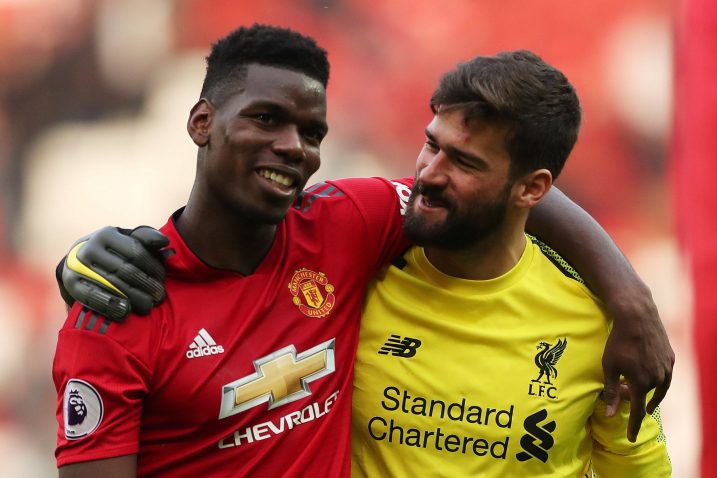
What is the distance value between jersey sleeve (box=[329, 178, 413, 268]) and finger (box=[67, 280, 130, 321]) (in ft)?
2.05

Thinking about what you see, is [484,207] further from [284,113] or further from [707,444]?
[707,444]

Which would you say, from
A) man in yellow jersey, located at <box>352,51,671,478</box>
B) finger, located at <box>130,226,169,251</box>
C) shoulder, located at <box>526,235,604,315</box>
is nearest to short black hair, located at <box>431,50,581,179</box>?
man in yellow jersey, located at <box>352,51,671,478</box>

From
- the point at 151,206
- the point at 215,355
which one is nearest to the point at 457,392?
the point at 215,355

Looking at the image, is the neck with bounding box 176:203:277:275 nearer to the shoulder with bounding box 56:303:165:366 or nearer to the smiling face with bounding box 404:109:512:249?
the shoulder with bounding box 56:303:165:366

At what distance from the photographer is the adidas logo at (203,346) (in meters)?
1.99

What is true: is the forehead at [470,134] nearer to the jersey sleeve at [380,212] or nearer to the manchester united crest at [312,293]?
the jersey sleeve at [380,212]

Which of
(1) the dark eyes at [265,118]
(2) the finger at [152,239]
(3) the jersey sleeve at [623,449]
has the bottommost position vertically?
(3) the jersey sleeve at [623,449]

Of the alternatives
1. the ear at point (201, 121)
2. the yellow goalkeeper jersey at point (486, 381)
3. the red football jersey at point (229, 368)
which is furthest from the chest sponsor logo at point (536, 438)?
the ear at point (201, 121)

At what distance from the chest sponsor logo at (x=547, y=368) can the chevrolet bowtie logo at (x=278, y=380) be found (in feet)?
1.56

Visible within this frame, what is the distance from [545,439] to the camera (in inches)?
88.0

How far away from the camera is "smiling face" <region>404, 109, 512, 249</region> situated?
2.28 m

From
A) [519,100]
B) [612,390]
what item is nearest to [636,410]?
[612,390]

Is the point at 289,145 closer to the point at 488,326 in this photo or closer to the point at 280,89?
the point at 280,89

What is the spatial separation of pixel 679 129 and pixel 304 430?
308 cm
